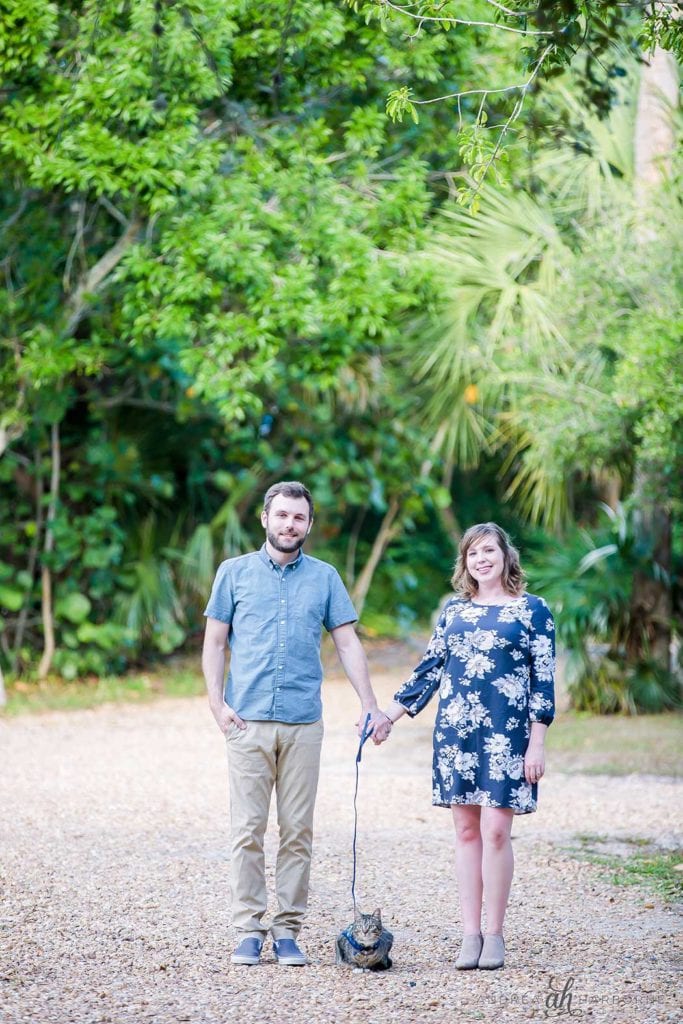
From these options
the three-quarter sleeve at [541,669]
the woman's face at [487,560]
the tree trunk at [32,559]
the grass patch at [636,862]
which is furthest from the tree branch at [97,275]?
the three-quarter sleeve at [541,669]

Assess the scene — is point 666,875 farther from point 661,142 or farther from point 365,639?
point 365,639

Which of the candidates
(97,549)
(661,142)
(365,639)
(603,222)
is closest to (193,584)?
(97,549)

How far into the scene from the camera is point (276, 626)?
448 centimetres

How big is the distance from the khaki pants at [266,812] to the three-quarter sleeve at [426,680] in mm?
344

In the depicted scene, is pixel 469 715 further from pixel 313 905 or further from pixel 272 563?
pixel 313 905

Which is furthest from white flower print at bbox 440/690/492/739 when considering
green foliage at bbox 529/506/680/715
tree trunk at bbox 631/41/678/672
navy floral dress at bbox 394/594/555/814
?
green foliage at bbox 529/506/680/715

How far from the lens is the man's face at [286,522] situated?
4.49m

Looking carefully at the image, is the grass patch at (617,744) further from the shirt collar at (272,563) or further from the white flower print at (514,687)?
the shirt collar at (272,563)

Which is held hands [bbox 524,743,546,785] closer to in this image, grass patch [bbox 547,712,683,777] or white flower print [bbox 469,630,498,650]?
white flower print [bbox 469,630,498,650]

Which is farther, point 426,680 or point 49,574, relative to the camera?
point 49,574

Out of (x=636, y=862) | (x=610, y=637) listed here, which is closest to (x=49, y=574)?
(x=610, y=637)

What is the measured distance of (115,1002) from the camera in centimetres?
397

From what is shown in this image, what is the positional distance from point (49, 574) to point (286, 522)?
27.0 feet

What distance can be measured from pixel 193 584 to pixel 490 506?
23.7ft
